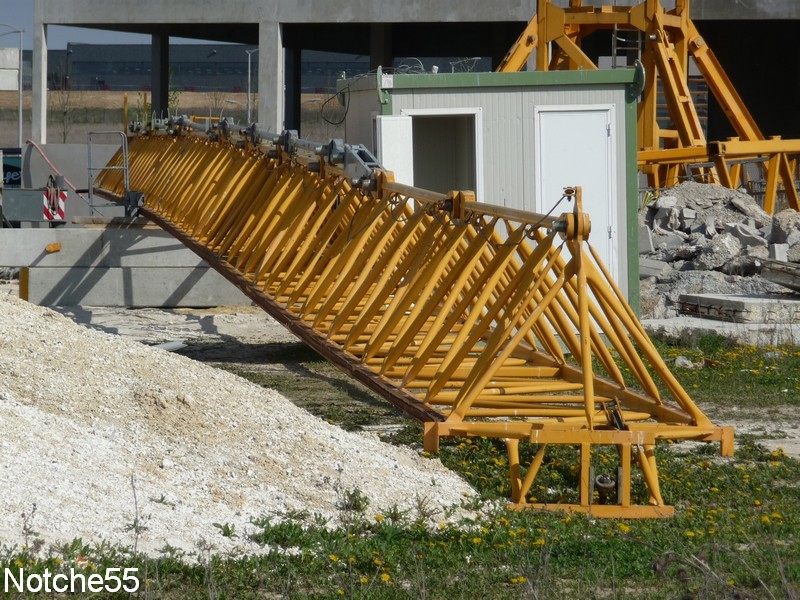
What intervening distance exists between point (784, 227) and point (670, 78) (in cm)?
674

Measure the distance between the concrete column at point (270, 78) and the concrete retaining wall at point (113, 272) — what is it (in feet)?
35.7

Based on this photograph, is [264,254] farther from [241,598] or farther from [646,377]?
[241,598]

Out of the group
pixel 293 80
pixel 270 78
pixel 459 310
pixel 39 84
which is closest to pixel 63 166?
pixel 39 84

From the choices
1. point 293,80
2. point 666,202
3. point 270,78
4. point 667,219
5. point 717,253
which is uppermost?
point 293,80

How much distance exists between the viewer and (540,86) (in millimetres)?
13234

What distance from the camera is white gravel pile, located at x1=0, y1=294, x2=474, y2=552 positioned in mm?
5539

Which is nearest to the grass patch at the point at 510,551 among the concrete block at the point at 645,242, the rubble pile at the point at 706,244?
the rubble pile at the point at 706,244

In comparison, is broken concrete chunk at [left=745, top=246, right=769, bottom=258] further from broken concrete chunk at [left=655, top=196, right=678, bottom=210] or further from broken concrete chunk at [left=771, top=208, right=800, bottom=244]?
broken concrete chunk at [left=655, top=196, right=678, bottom=210]

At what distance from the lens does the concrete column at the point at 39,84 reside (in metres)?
28.5

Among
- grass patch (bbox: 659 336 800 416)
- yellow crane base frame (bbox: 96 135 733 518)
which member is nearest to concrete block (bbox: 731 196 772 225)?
grass patch (bbox: 659 336 800 416)

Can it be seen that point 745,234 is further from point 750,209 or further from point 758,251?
point 750,209

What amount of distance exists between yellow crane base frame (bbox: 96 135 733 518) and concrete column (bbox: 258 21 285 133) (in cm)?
1338

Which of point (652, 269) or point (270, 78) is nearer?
point (652, 269)

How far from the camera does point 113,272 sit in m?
17.0
